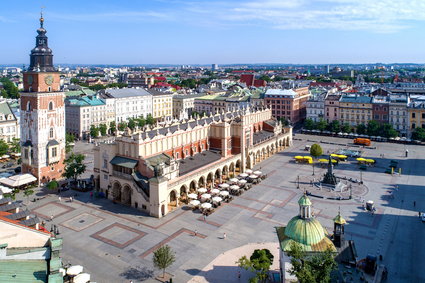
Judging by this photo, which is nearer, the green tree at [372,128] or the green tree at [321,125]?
the green tree at [372,128]

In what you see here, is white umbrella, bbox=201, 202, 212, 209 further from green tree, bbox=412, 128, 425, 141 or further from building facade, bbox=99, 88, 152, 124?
green tree, bbox=412, 128, 425, 141

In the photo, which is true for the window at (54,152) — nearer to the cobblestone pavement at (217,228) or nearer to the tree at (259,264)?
the cobblestone pavement at (217,228)

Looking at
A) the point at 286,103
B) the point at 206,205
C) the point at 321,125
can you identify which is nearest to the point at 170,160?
the point at 206,205

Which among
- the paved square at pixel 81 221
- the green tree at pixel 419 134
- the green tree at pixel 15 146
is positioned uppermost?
the green tree at pixel 419 134

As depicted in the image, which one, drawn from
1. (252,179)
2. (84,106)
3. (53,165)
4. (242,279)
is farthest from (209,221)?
(84,106)

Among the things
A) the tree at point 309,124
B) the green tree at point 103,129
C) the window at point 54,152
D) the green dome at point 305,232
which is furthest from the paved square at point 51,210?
the tree at point 309,124

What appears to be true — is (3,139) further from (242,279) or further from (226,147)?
(242,279)
